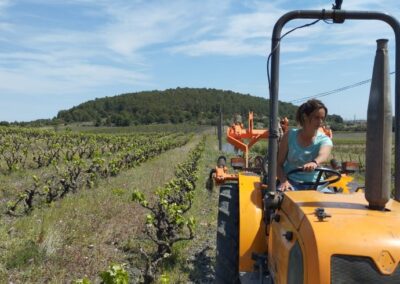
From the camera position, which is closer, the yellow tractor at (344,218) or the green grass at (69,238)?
the yellow tractor at (344,218)

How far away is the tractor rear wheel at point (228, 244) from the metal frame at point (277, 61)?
3.65ft

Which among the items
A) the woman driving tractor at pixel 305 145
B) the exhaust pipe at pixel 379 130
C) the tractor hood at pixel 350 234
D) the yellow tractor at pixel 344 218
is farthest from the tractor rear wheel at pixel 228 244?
the exhaust pipe at pixel 379 130

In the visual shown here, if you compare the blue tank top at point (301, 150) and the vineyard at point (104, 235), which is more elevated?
the blue tank top at point (301, 150)

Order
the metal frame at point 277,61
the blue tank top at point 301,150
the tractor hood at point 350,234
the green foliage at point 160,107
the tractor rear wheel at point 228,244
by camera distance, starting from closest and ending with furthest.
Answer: the tractor hood at point 350,234
the metal frame at point 277,61
the blue tank top at point 301,150
the tractor rear wheel at point 228,244
the green foliage at point 160,107

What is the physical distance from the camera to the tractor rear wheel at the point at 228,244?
4164 mm

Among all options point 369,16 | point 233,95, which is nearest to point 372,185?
point 369,16

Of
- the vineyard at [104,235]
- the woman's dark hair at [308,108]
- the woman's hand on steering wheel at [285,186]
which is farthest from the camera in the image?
the vineyard at [104,235]

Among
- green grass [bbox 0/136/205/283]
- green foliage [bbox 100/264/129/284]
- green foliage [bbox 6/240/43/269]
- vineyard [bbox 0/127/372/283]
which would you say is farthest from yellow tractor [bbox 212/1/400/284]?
green foliage [bbox 6/240/43/269]

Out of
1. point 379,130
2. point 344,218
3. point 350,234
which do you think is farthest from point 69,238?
point 379,130

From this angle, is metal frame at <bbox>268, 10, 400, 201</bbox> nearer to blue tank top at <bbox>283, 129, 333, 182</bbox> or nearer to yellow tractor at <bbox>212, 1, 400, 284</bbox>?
yellow tractor at <bbox>212, 1, 400, 284</bbox>

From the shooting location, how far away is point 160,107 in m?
115

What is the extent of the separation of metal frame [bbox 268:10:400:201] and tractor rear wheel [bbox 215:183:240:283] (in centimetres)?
111

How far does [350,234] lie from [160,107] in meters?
113

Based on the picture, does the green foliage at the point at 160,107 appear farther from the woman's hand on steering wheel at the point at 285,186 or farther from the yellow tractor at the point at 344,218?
the yellow tractor at the point at 344,218
